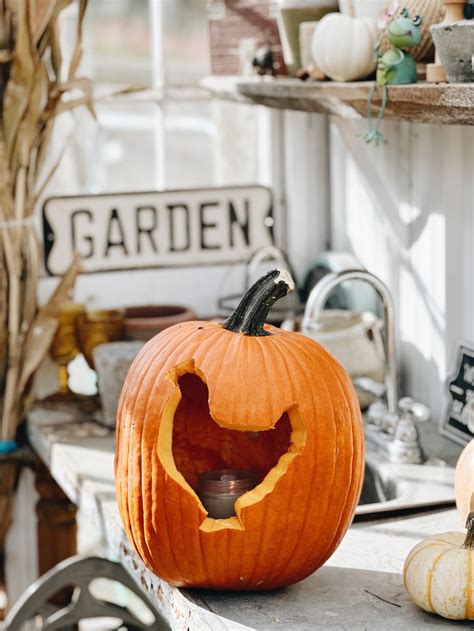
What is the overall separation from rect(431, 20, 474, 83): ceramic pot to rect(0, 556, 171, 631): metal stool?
1442 millimetres

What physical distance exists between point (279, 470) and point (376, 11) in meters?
1.10

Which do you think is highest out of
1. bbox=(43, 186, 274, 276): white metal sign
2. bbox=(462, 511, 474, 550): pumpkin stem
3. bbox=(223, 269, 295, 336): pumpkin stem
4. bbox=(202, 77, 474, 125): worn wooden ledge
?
bbox=(202, 77, 474, 125): worn wooden ledge

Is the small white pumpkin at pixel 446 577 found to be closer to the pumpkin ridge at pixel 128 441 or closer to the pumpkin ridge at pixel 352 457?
the pumpkin ridge at pixel 352 457

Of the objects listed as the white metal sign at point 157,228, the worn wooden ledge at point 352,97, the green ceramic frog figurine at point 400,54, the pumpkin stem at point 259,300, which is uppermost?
the green ceramic frog figurine at point 400,54

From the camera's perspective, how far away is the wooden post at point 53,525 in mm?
3027

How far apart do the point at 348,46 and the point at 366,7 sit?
13 cm

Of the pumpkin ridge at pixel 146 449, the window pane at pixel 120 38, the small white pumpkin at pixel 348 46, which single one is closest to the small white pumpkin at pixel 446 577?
the pumpkin ridge at pixel 146 449

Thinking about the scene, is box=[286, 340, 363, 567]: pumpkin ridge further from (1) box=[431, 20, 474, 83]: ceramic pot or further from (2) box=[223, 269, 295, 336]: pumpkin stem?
(1) box=[431, 20, 474, 83]: ceramic pot

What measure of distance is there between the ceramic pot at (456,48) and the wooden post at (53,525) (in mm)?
1604

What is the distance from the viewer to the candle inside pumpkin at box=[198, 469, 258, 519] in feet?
5.77

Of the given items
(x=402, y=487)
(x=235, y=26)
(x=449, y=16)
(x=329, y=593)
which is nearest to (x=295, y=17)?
(x=235, y=26)

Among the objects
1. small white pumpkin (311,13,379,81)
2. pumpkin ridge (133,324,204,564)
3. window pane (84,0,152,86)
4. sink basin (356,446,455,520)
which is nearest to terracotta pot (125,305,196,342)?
sink basin (356,446,455,520)

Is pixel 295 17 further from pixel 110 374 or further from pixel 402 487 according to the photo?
pixel 402 487

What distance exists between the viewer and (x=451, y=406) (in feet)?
8.22
